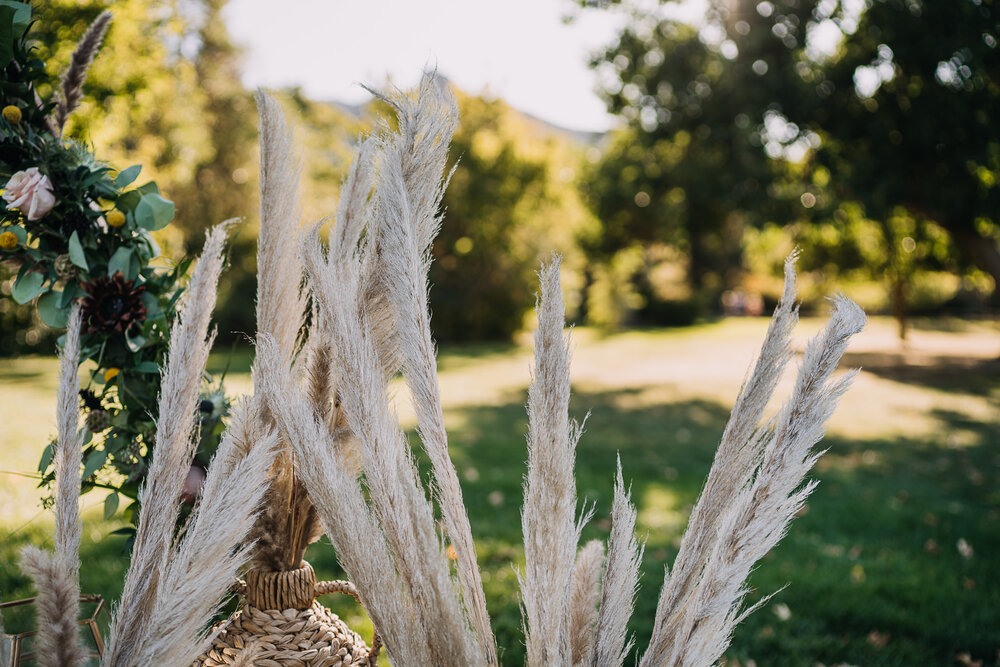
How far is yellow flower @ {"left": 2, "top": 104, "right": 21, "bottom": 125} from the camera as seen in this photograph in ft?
3.80

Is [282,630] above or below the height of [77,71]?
below

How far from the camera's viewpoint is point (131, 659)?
0.69 metres

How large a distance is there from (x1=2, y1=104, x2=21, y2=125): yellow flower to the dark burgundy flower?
0.32 m

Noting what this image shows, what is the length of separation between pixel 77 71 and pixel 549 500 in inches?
53.9

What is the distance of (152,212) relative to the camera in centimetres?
132

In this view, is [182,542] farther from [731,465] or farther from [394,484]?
[731,465]

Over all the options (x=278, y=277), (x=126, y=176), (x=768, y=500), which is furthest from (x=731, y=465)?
(x=126, y=176)

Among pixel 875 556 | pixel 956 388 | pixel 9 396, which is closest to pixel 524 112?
A: pixel 956 388

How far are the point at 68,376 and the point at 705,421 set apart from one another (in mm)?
9049

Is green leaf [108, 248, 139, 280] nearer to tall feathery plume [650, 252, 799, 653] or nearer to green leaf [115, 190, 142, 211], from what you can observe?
green leaf [115, 190, 142, 211]

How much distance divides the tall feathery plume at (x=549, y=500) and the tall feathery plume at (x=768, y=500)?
150 mm

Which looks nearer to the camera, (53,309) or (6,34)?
(6,34)

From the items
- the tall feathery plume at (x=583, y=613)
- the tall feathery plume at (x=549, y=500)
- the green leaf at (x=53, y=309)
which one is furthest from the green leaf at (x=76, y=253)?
the tall feathery plume at (x=583, y=613)

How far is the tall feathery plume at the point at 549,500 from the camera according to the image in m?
0.75
